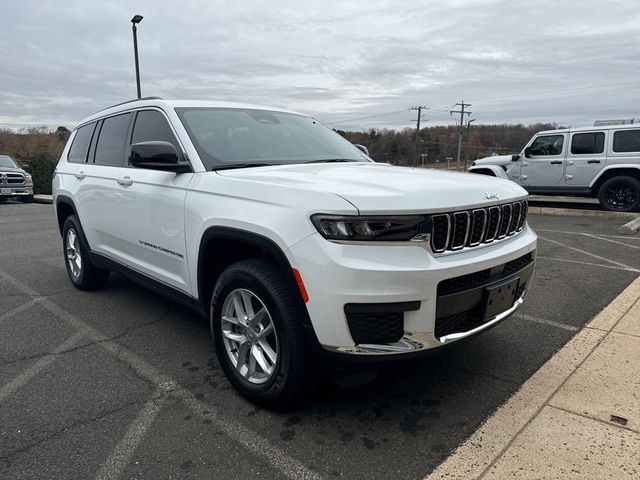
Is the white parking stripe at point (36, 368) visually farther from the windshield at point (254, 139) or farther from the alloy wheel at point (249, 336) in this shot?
the windshield at point (254, 139)

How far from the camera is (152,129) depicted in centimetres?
386

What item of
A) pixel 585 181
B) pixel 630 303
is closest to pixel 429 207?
pixel 630 303

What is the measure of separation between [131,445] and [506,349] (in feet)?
8.66

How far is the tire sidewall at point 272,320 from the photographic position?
2572 millimetres

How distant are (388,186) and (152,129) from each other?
2.20 m

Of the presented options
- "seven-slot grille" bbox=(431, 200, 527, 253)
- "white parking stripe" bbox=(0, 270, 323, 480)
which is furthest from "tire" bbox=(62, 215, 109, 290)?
"seven-slot grille" bbox=(431, 200, 527, 253)

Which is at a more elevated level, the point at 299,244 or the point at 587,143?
the point at 587,143

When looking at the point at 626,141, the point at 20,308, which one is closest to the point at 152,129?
the point at 20,308

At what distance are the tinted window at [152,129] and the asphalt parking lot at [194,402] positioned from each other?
1.60 meters

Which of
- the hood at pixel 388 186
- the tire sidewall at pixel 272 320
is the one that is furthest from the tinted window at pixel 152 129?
the tire sidewall at pixel 272 320

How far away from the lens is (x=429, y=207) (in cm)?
240

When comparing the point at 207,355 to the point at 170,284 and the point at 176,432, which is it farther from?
the point at 176,432

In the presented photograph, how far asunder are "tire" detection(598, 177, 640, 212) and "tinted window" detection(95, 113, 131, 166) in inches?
447

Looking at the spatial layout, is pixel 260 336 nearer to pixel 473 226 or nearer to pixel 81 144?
pixel 473 226
